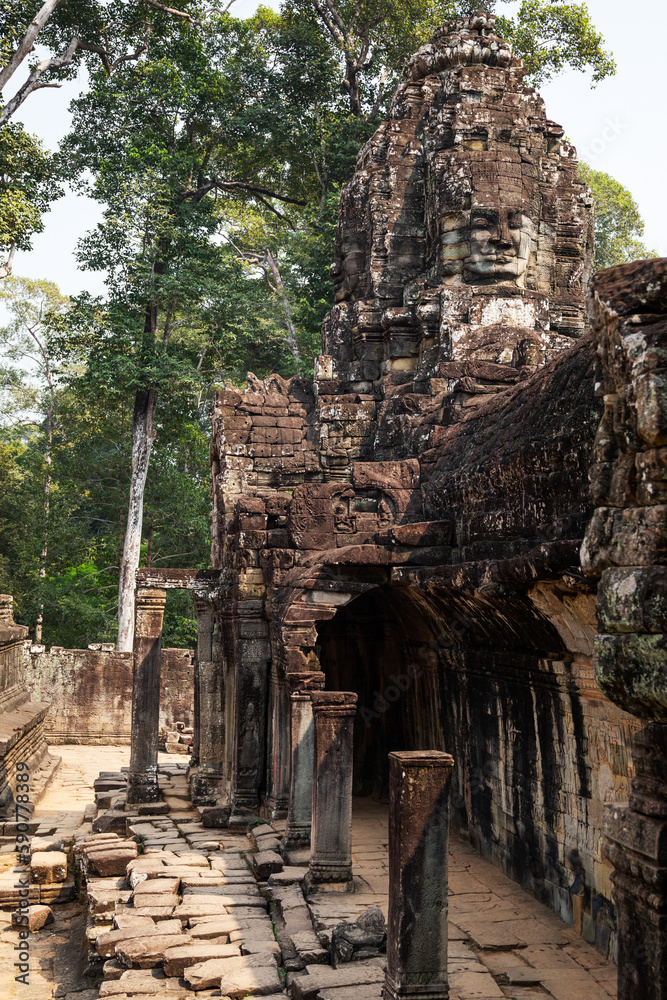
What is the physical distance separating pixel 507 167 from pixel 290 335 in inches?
583

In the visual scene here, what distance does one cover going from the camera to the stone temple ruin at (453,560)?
358 centimetres

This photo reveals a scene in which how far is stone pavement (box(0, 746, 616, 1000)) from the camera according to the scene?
5.72 metres

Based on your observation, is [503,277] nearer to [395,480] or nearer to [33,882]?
[395,480]

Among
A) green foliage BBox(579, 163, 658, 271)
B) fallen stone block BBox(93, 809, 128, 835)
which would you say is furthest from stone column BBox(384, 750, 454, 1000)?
green foliage BBox(579, 163, 658, 271)

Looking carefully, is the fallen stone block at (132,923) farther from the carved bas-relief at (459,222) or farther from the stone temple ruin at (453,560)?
the carved bas-relief at (459,222)

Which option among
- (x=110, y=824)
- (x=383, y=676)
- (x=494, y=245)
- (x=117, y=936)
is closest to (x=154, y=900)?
(x=117, y=936)

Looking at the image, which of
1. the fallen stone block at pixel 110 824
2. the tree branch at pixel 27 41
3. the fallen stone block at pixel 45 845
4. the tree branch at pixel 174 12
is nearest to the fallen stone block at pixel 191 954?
the fallen stone block at pixel 110 824

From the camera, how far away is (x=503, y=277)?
13.0m

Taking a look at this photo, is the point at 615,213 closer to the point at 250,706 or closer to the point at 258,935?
the point at 250,706

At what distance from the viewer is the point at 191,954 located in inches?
258

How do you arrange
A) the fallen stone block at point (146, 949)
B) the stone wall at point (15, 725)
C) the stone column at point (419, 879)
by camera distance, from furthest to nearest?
the stone wall at point (15, 725) → the fallen stone block at point (146, 949) → the stone column at point (419, 879)

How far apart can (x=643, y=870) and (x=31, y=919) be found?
7952mm

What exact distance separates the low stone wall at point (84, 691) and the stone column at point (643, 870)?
1905 centimetres

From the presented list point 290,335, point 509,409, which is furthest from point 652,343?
point 290,335
